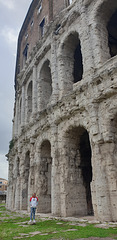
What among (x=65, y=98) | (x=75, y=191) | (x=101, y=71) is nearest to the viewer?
(x=101, y=71)

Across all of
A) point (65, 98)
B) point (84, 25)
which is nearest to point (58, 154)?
point (65, 98)

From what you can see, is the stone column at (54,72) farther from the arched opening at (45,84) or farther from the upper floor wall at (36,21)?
the upper floor wall at (36,21)

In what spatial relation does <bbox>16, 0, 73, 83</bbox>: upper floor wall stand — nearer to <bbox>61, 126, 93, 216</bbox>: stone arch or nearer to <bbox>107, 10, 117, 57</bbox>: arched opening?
<bbox>107, 10, 117, 57</bbox>: arched opening

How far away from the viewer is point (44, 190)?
1088 cm

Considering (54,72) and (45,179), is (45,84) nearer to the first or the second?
(54,72)

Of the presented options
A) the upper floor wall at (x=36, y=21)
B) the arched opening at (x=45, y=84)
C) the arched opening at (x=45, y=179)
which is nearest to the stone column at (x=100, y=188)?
the arched opening at (x=45, y=179)

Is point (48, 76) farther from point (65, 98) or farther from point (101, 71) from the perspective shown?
point (101, 71)

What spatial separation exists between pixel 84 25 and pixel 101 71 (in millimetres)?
3122

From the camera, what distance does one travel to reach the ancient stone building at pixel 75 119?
7.05 meters

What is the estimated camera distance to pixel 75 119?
8.71 metres

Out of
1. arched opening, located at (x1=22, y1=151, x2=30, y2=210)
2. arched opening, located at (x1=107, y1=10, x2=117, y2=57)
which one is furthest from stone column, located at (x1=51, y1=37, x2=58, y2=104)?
arched opening, located at (x1=22, y1=151, x2=30, y2=210)

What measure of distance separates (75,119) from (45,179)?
4315 millimetres

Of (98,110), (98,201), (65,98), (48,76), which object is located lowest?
(98,201)

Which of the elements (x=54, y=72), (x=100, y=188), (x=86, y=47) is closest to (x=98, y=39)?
(x=86, y=47)
